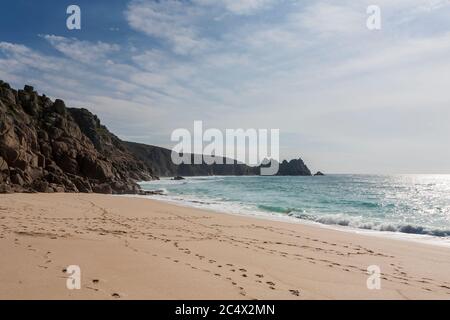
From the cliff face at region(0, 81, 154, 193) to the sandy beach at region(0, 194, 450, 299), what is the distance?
2628 centimetres

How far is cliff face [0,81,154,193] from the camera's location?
3600cm

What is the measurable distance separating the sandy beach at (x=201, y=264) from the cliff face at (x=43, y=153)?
26284 millimetres

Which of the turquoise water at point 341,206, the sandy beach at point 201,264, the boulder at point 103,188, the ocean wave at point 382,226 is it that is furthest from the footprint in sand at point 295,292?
the boulder at point 103,188

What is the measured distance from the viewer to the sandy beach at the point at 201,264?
5.88 meters

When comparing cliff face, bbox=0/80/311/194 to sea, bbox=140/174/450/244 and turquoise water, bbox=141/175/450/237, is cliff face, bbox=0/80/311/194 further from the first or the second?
turquoise water, bbox=141/175/450/237

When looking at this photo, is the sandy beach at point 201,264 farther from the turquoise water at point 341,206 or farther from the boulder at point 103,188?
the boulder at point 103,188

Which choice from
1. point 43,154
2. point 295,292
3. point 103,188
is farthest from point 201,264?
point 43,154

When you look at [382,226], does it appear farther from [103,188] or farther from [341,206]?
[103,188]

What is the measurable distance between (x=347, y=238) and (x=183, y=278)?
9.44 metres

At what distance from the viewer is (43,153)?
146ft

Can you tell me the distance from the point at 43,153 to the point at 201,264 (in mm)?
43560

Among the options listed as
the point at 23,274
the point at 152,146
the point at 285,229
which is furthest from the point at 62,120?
the point at 152,146
